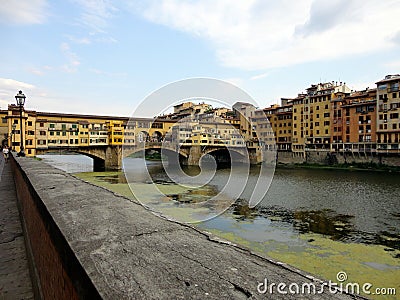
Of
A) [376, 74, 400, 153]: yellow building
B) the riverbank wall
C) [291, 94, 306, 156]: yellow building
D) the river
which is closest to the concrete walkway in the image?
the river

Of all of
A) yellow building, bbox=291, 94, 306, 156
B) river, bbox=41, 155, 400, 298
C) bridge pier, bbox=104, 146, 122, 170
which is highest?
yellow building, bbox=291, 94, 306, 156

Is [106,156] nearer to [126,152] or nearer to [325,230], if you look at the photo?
[126,152]

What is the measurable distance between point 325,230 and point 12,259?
39.6 feet

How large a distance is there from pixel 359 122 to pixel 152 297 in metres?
46.7

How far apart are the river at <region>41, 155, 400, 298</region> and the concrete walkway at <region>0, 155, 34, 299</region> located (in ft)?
14.1

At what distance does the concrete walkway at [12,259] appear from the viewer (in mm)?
3608

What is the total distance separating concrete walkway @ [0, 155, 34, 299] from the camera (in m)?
3.61

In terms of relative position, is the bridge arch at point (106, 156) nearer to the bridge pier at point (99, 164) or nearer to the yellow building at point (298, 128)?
the bridge pier at point (99, 164)

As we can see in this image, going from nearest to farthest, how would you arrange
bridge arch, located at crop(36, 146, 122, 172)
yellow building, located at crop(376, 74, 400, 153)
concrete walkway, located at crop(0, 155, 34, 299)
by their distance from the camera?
1. concrete walkway, located at crop(0, 155, 34, 299)
2. yellow building, located at crop(376, 74, 400, 153)
3. bridge arch, located at crop(36, 146, 122, 172)

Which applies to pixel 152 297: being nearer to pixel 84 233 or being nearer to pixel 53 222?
pixel 84 233

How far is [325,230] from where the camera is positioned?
1296 cm

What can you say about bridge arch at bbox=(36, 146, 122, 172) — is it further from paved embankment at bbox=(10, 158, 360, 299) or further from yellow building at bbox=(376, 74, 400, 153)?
paved embankment at bbox=(10, 158, 360, 299)

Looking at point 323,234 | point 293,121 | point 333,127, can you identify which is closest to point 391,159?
point 333,127

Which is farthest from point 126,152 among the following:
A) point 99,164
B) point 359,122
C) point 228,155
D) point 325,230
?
point 359,122
